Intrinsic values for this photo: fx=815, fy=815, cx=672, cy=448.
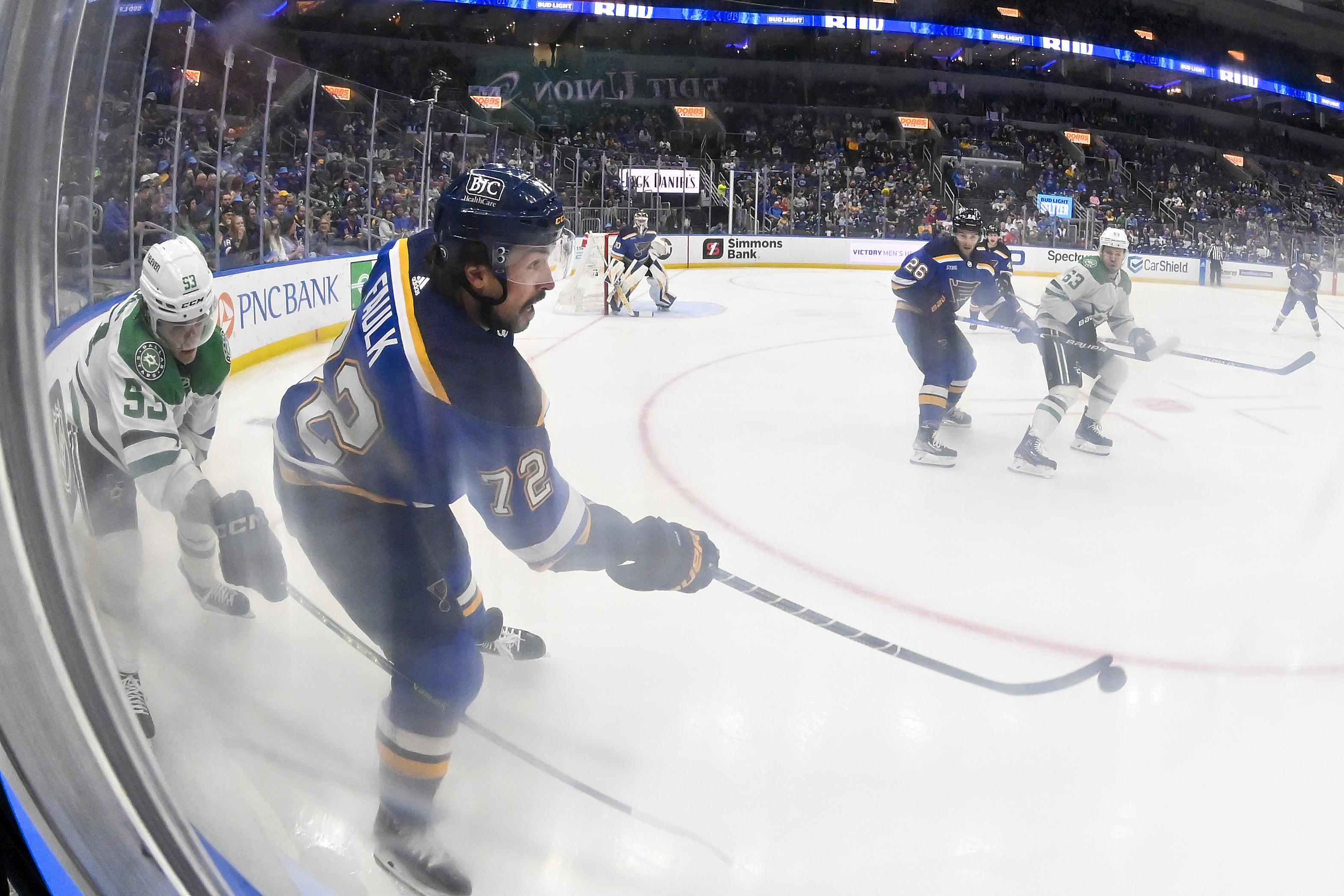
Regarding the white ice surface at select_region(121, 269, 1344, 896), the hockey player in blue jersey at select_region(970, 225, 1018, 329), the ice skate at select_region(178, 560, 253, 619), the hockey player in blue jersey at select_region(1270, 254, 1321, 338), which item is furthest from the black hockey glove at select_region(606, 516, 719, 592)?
the hockey player in blue jersey at select_region(970, 225, 1018, 329)

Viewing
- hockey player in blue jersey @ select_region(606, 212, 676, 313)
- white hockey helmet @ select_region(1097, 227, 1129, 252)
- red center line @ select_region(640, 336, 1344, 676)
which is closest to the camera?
red center line @ select_region(640, 336, 1344, 676)

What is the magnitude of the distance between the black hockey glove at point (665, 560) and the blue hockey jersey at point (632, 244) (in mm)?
4856

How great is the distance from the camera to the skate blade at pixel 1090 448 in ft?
11.8

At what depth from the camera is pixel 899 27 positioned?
3.40 meters

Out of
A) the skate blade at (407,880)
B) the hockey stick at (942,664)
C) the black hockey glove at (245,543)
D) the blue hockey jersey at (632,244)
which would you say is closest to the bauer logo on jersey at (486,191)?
the black hockey glove at (245,543)

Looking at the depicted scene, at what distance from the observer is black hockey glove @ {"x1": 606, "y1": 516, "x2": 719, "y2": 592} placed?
1.26 meters

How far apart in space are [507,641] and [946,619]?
1.08m

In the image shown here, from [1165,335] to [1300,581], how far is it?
279cm

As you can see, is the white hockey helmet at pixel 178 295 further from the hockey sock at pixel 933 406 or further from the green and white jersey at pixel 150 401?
the hockey sock at pixel 933 406

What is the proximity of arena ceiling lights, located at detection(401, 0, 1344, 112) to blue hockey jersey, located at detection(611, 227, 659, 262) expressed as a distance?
5.34 feet

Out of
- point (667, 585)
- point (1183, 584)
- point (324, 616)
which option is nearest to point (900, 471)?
point (1183, 584)

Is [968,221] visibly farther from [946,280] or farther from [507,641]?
[507,641]

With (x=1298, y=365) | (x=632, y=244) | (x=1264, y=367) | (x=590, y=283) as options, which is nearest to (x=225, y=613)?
(x=590, y=283)

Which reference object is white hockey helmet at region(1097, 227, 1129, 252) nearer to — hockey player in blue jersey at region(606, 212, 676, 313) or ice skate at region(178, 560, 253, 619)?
hockey player in blue jersey at region(606, 212, 676, 313)
